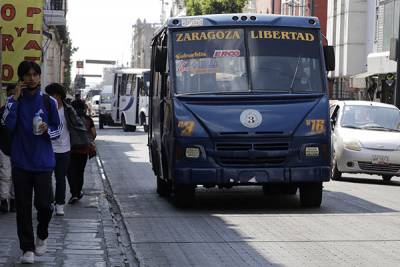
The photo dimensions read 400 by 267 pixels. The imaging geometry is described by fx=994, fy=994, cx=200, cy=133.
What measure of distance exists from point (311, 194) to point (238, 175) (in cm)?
136

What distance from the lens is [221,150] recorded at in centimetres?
1395

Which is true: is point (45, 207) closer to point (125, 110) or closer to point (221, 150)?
point (221, 150)

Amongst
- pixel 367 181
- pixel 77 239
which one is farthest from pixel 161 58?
pixel 367 181

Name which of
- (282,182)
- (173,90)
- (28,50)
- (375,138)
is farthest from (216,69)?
(375,138)

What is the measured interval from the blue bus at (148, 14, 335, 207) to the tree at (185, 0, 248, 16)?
4374 cm

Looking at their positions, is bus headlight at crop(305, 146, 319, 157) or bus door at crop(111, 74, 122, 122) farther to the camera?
bus door at crop(111, 74, 122, 122)

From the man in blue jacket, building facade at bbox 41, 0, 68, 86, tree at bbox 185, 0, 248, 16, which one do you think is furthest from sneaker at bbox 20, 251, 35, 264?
tree at bbox 185, 0, 248, 16

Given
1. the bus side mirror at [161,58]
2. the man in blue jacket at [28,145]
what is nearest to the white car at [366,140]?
the bus side mirror at [161,58]

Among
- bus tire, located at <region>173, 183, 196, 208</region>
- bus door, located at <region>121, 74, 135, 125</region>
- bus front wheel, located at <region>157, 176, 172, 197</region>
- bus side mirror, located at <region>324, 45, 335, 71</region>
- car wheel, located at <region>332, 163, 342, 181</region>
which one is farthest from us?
bus door, located at <region>121, 74, 135, 125</region>

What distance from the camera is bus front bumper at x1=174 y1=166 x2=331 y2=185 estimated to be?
13.9 metres

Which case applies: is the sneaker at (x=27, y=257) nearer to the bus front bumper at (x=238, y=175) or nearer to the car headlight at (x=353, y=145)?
the bus front bumper at (x=238, y=175)

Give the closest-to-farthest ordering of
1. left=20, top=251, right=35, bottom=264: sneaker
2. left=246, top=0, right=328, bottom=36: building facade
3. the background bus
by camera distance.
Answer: left=20, top=251, right=35, bottom=264: sneaker
the background bus
left=246, top=0, right=328, bottom=36: building facade

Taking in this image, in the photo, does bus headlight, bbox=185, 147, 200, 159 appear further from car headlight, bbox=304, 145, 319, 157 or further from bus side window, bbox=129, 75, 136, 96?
bus side window, bbox=129, 75, 136, 96

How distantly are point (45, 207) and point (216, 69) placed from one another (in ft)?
19.3
